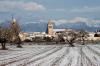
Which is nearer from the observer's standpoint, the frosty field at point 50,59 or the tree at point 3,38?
the frosty field at point 50,59

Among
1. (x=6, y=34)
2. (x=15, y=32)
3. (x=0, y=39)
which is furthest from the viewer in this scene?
(x=15, y=32)

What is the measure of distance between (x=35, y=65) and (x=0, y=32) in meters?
55.4

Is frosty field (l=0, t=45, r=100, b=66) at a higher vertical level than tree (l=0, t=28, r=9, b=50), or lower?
lower

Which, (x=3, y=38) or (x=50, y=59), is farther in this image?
(x=3, y=38)

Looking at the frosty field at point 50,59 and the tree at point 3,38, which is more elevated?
the tree at point 3,38

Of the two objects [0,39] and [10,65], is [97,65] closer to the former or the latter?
[10,65]

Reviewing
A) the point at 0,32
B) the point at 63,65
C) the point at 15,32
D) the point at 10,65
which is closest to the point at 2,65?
the point at 10,65

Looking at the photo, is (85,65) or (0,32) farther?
(0,32)

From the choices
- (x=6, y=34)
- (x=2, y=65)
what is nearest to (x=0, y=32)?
(x=6, y=34)

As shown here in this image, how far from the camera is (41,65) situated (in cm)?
3056

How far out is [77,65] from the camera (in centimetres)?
3061

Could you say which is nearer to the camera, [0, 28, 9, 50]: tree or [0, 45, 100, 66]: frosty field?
[0, 45, 100, 66]: frosty field

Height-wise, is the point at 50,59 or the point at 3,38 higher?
the point at 3,38

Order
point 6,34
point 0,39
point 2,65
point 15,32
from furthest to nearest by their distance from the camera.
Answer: point 15,32 < point 6,34 < point 0,39 < point 2,65
